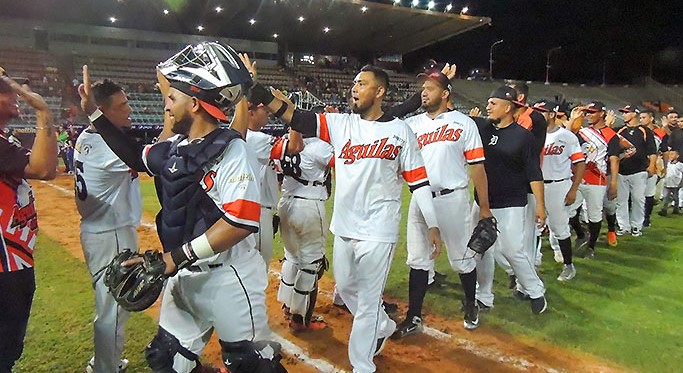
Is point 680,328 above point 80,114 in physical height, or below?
below

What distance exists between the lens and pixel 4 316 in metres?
2.60

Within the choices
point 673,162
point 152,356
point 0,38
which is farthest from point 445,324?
point 0,38

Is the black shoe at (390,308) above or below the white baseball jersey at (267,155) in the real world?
below

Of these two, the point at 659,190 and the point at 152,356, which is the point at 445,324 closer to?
the point at 152,356

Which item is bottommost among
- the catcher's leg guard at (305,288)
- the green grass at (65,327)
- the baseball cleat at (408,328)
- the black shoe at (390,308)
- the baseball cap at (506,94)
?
the black shoe at (390,308)

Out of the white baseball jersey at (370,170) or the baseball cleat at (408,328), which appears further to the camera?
the baseball cleat at (408,328)

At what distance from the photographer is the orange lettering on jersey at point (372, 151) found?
3.67 meters

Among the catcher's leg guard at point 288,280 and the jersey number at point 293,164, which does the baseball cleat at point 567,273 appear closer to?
the catcher's leg guard at point 288,280

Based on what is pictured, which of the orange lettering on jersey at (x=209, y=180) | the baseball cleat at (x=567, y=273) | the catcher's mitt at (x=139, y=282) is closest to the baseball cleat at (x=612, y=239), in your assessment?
the baseball cleat at (x=567, y=273)

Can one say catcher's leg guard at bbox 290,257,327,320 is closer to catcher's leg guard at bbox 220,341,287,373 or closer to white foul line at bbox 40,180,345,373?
white foul line at bbox 40,180,345,373

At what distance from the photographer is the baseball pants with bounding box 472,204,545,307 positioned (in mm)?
5105

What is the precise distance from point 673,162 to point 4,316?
489 inches

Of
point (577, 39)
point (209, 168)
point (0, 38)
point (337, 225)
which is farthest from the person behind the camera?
point (577, 39)

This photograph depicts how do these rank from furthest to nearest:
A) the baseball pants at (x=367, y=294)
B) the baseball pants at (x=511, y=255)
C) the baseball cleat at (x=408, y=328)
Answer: the baseball pants at (x=511, y=255), the baseball cleat at (x=408, y=328), the baseball pants at (x=367, y=294)
